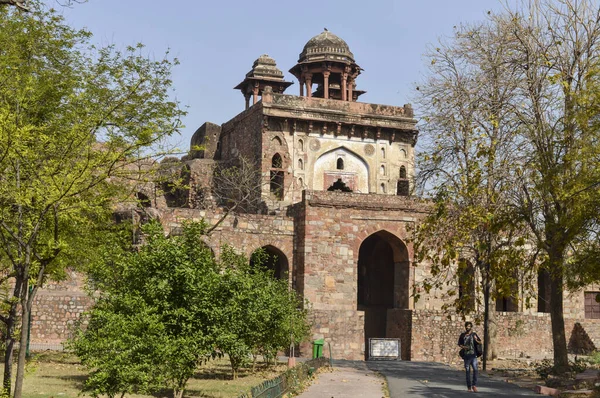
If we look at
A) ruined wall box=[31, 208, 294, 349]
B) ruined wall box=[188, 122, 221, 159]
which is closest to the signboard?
ruined wall box=[31, 208, 294, 349]

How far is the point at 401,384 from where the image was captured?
592 inches

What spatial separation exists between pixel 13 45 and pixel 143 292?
14.3 ft

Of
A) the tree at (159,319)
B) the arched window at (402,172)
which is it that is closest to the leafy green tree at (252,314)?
the tree at (159,319)

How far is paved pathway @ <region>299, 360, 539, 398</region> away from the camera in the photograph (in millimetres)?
13117

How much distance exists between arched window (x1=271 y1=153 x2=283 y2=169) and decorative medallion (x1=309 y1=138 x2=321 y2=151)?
151 cm

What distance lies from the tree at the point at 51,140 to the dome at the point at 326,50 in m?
21.0

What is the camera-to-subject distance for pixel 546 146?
54.9 ft

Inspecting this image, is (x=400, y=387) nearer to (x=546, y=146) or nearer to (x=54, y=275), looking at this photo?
(x=546, y=146)

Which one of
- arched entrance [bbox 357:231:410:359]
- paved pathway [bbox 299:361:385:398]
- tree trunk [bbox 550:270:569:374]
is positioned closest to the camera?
paved pathway [bbox 299:361:385:398]

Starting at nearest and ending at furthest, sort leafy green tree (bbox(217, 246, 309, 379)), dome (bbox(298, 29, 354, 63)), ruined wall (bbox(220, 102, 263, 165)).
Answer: leafy green tree (bbox(217, 246, 309, 379)) → ruined wall (bbox(220, 102, 263, 165)) → dome (bbox(298, 29, 354, 63))

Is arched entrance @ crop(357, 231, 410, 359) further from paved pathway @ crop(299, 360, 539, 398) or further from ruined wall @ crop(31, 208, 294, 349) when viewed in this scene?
paved pathway @ crop(299, 360, 539, 398)

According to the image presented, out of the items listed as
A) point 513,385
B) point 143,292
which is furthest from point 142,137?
point 513,385

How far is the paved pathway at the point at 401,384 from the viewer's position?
13.1 meters

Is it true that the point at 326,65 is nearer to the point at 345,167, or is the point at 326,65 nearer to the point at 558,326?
the point at 345,167
